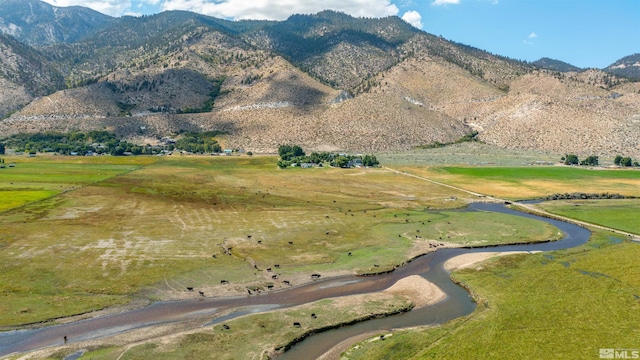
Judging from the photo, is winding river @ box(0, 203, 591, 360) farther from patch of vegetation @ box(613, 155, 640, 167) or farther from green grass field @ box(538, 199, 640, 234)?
patch of vegetation @ box(613, 155, 640, 167)

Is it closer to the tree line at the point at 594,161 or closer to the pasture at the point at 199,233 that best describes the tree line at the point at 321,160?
the pasture at the point at 199,233

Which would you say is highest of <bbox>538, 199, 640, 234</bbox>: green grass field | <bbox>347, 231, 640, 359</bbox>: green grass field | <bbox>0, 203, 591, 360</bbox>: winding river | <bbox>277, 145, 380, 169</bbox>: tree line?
<bbox>277, 145, 380, 169</bbox>: tree line

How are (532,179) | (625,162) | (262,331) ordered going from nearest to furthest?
(262,331), (532,179), (625,162)

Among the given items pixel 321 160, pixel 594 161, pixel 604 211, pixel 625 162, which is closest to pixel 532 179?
pixel 594 161

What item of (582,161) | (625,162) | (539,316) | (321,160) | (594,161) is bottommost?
(539,316)

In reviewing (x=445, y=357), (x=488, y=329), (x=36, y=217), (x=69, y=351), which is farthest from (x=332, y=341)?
(x=36, y=217)

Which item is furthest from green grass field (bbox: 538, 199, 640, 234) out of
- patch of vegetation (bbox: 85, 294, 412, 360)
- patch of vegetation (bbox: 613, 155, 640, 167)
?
patch of vegetation (bbox: 613, 155, 640, 167)

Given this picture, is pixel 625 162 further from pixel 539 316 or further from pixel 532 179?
pixel 539 316
